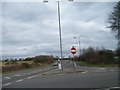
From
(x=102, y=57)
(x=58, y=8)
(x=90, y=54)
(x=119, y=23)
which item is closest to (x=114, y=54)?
(x=102, y=57)

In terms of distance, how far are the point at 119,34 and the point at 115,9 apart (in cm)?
513

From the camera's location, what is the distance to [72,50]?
3638 centimetres

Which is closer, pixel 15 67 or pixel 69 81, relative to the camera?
pixel 69 81

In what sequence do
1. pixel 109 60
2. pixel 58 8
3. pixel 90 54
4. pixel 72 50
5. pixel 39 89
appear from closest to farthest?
1. pixel 39 89
2. pixel 72 50
3. pixel 58 8
4. pixel 109 60
5. pixel 90 54

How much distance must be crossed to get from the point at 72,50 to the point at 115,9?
26.2 meters

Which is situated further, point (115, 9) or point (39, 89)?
point (115, 9)

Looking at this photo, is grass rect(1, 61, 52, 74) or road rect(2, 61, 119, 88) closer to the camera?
road rect(2, 61, 119, 88)

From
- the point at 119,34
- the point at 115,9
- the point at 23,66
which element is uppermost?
the point at 115,9

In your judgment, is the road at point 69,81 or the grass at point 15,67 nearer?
the road at point 69,81

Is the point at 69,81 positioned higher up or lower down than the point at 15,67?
higher up

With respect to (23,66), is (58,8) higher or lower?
higher

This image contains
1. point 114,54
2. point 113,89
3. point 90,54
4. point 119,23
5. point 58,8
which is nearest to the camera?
point 113,89

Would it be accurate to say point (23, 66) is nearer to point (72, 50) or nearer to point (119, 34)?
point (119, 34)

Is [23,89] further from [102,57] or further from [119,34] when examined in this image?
[102,57]
